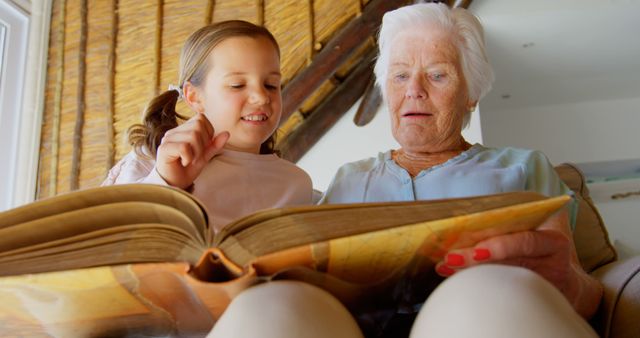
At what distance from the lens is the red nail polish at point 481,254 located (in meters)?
0.59

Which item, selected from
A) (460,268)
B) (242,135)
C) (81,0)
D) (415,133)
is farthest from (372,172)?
(81,0)

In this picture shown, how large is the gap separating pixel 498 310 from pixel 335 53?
2553mm

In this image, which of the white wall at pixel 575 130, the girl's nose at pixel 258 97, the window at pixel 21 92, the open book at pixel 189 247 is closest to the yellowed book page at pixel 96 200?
the open book at pixel 189 247

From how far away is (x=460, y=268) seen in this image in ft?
1.94

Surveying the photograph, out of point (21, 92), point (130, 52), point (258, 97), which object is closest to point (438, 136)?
point (258, 97)

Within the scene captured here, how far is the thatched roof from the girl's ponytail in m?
1.53

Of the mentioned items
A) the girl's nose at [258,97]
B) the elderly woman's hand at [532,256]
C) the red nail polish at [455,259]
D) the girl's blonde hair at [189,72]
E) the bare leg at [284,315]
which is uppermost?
the girl's blonde hair at [189,72]

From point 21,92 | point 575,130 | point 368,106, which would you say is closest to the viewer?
point 21,92

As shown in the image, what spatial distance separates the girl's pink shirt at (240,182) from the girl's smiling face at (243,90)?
0.05 metres

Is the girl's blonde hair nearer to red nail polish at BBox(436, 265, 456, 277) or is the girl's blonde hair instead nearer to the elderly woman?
the elderly woman

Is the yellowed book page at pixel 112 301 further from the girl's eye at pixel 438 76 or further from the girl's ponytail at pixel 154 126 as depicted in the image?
the girl's eye at pixel 438 76

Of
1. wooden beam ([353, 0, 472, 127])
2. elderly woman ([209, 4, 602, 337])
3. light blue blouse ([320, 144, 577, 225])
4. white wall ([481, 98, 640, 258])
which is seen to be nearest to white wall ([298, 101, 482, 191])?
wooden beam ([353, 0, 472, 127])

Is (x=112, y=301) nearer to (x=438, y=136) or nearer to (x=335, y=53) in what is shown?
(x=438, y=136)

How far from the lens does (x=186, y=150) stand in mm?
924
